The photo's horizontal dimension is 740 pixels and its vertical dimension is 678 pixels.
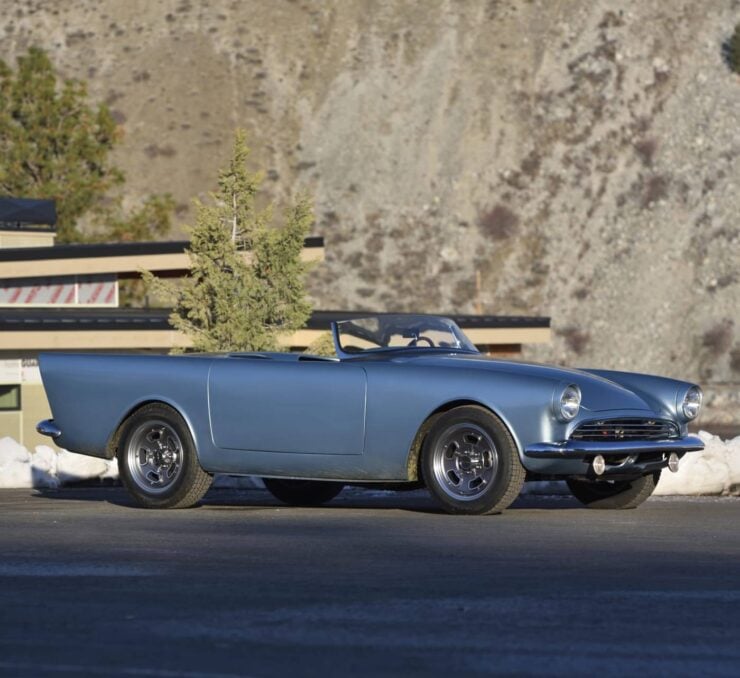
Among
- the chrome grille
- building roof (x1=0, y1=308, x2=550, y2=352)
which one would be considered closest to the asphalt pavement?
the chrome grille

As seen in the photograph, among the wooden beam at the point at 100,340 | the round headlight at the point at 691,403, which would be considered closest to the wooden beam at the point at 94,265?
the wooden beam at the point at 100,340

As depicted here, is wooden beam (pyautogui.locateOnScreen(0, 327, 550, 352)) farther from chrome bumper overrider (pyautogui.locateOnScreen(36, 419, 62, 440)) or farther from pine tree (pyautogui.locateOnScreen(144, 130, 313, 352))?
chrome bumper overrider (pyautogui.locateOnScreen(36, 419, 62, 440))

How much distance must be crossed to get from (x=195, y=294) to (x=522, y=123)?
50925mm

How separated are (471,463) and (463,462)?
62mm

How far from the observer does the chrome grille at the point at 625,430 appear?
37.2ft

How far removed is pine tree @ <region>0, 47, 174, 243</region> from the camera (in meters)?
57.6

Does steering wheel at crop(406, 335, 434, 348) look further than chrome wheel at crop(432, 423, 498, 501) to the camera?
Yes

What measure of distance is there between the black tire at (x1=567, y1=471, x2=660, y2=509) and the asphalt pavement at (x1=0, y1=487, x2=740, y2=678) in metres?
0.77

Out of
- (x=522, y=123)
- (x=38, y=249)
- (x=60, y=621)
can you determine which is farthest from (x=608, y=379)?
(x=522, y=123)

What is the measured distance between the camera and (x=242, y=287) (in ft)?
84.6

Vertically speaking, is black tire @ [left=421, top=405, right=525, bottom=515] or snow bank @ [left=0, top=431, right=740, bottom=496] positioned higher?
black tire @ [left=421, top=405, right=525, bottom=515]

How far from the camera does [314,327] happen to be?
110ft

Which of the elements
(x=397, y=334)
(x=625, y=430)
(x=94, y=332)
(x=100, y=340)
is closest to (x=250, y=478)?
(x=397, y=334)

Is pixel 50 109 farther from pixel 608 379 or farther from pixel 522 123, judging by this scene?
pixel 608 379
